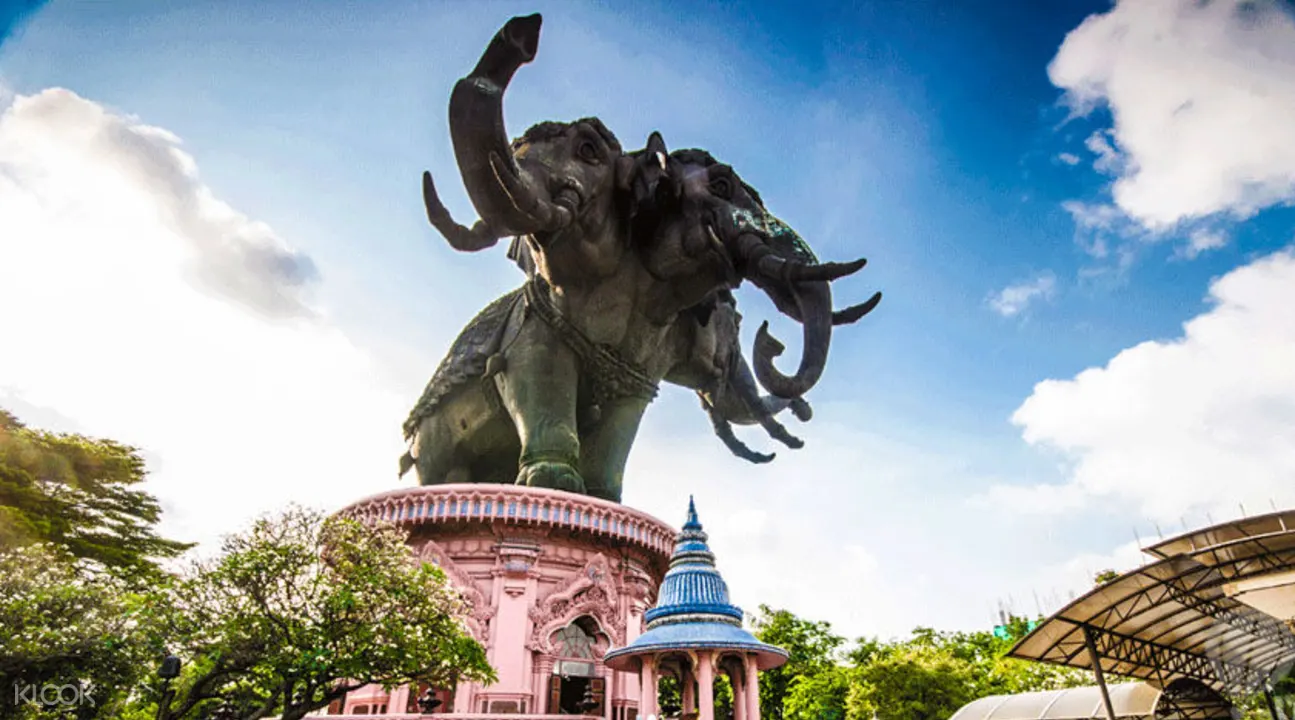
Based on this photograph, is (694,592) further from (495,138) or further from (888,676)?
(888,676)

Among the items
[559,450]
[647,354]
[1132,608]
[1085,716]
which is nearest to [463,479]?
[559,450]

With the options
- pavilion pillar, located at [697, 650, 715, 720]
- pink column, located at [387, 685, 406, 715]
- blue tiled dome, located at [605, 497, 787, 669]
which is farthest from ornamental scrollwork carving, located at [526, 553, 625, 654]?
pavilion pillar, located at [697, 650, 715, 720]

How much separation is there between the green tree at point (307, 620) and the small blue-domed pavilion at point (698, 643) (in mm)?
2348

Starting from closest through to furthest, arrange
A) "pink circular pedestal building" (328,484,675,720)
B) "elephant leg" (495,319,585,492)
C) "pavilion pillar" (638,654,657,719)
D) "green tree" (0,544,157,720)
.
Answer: "pavilion pillar" (638,654,657,719) → "green tree" (0,544,157,720) → "pink circular pedestal building" (328,484,675,720) → "elephant leg" (495,319,585,492)

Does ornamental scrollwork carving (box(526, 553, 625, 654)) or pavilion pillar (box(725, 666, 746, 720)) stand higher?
ornamental scrollwork carving (box(526, 553, 625, 654))

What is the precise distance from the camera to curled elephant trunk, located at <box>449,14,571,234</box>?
1025 centimetres

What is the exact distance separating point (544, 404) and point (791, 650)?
1089 inches

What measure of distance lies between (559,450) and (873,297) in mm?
6423

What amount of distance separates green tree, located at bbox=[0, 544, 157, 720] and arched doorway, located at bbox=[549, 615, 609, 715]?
6079 millimetres

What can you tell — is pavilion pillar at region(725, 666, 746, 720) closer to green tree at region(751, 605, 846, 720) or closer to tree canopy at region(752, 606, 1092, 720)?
tree canopy at region(752, 606, 1092, 720)

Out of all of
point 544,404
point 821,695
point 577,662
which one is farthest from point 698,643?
point 821,695

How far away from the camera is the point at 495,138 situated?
11023mm

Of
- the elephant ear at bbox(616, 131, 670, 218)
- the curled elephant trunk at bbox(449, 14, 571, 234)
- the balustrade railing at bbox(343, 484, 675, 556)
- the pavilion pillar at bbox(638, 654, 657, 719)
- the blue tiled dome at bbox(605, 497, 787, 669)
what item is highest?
the elephant ear at bbox(616, 131, 670, 218)

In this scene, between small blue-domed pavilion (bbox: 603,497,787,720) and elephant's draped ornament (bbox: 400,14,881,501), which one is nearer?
small blue-domed pavilion (bbox: 603,497,787,720)
